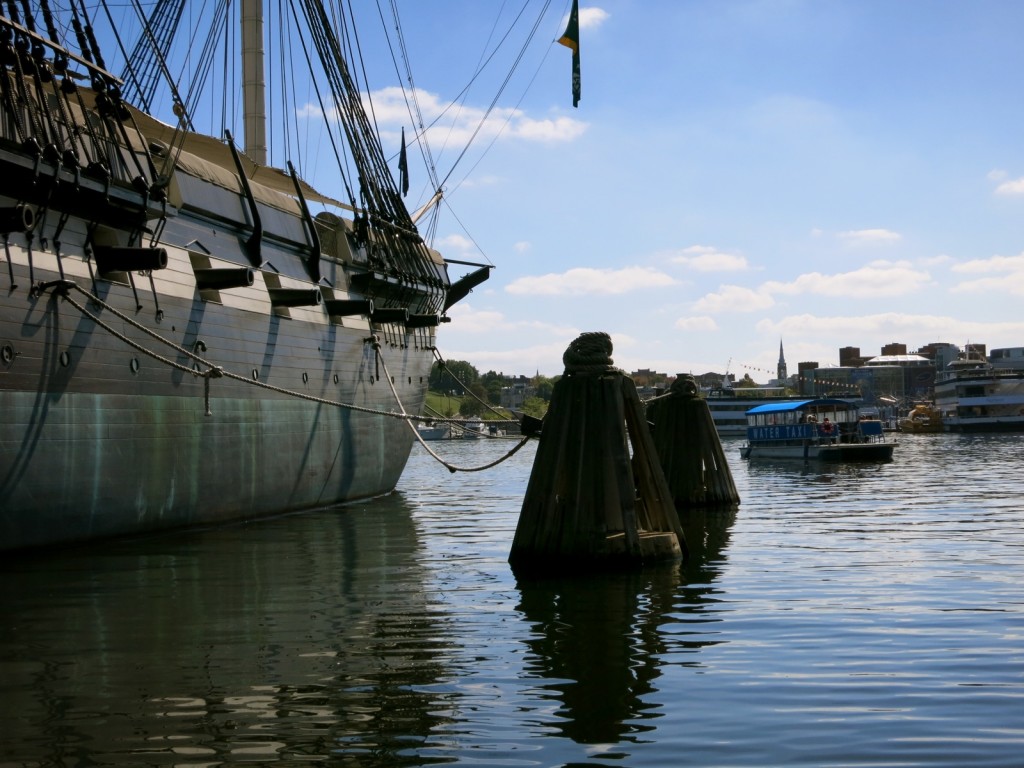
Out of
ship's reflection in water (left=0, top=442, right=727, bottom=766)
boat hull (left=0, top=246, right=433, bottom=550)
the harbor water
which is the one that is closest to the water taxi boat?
boat hull (left=0, top=246, right=433, bottom=550)

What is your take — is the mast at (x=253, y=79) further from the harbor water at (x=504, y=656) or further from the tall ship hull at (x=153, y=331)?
the harbor water at (x=504, y=656)

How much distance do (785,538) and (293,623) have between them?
9.68m

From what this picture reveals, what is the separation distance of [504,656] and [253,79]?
24.7 metres

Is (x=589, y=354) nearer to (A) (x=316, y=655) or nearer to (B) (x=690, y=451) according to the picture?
(A) (x=316, y=655)

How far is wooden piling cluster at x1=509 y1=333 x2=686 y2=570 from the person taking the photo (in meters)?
12.5

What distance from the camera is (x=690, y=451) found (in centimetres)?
2378

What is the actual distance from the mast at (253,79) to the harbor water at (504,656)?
16.2m

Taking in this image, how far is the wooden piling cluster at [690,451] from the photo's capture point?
2338 centimetres

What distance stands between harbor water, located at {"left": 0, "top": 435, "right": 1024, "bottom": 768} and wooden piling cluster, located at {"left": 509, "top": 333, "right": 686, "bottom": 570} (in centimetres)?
38

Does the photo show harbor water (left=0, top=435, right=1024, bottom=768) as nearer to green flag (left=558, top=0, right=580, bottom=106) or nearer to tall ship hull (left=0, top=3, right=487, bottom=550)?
tall ship hull (left=0, top=3, right=487, bottom=550)

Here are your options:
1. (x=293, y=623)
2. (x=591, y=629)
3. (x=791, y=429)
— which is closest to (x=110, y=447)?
(x=293, y=623)

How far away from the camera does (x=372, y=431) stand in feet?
81.9

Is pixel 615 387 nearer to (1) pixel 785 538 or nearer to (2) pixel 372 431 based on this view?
(1) pixel 785 538

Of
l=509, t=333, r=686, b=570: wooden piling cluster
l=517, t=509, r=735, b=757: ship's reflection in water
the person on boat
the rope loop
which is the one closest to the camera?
l=517, t=509, r=735, b=757: ship's reflection in water
